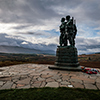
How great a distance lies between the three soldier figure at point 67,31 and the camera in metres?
8.53

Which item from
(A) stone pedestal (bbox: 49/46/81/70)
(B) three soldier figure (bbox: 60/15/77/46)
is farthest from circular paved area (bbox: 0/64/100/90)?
(B) three soldier figure (bbox: 60/15/77/46)

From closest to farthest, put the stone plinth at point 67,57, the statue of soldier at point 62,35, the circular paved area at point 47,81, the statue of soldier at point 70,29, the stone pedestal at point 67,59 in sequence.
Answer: the circular paved area at point 47,81, the stone pedestal at point 67,59, the stone plinth at point 67,57, the statue of soldier at point 70,29, the statue of soldier at point 62,35

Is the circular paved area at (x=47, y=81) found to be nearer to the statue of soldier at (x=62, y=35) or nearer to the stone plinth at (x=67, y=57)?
the stone plinth at (x=67, y=57)

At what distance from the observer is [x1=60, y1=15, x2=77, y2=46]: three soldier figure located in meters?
8.53

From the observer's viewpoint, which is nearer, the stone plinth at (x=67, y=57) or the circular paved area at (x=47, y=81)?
the circular paved area at (x=47, y=81)

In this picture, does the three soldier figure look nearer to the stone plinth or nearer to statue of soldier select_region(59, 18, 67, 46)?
statue of soldier select_region(59, 18, 67, 46)

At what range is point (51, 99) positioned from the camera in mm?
2621

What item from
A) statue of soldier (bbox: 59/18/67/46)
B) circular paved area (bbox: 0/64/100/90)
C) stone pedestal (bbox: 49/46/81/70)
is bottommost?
circular paved area (bbox: 0/64/100/90)

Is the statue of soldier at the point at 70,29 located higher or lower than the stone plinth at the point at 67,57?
higher

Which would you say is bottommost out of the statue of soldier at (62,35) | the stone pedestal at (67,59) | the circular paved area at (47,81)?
the circular paved area at (47,81)

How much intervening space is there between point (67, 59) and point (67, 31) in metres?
2.97

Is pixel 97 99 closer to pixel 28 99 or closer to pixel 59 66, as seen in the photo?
pixel 28 99

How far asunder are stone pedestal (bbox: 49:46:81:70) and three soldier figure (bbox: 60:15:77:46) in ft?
3.07

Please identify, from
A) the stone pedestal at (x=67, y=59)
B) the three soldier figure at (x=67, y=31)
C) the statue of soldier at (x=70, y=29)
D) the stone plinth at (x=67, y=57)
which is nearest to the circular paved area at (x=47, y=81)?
the stone pedestal at (x=67, y=59)
